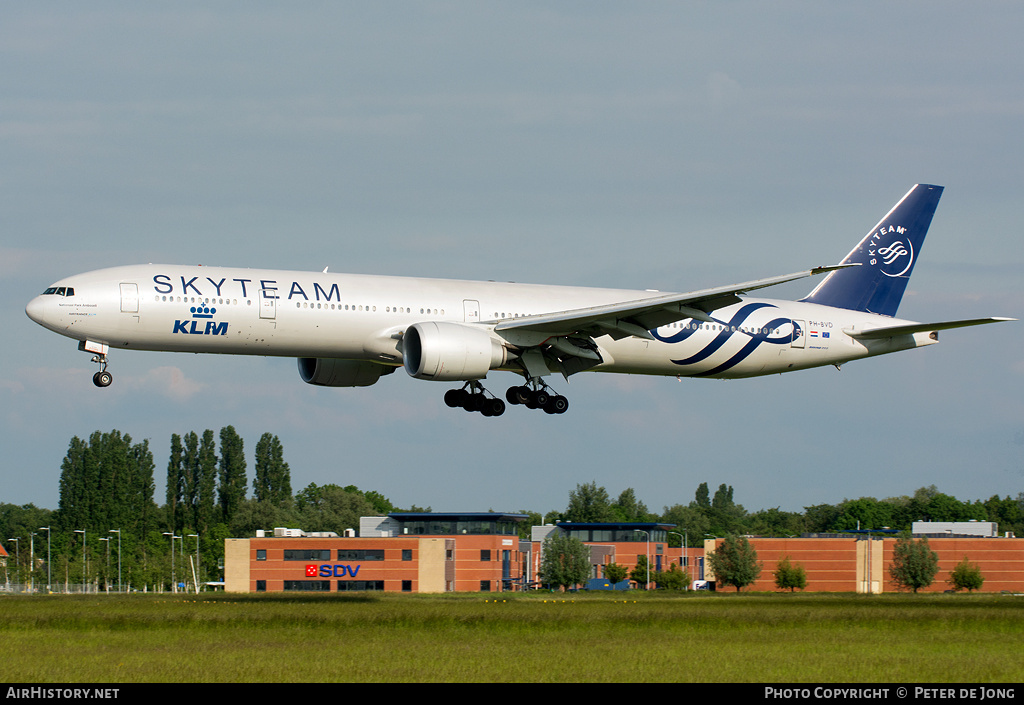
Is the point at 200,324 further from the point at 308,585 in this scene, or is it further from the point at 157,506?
the point at 157,506

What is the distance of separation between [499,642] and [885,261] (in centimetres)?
2420

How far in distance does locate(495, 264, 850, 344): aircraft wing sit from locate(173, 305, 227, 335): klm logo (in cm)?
877

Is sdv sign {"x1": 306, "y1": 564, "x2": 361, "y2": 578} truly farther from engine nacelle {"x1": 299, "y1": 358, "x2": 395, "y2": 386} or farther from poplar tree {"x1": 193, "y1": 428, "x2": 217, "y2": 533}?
engine nacelle {"x1": 299, "y1": 358, "x2": 395, "y2": 386}

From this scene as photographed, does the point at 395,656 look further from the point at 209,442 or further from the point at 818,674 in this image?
the point at 209,442

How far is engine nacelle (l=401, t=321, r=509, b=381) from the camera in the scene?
37.8m

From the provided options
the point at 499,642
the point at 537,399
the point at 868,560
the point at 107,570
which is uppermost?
the point at 537,399

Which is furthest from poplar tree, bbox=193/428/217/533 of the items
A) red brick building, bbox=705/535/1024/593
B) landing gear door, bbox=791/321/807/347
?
landing gear door, bbox=791/321/807/347

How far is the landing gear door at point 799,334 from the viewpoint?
1820 inches

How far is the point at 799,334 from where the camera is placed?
4628cm

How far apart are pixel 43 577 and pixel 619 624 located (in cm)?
6984

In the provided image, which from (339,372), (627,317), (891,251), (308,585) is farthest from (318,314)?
(308,585)

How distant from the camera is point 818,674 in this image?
2881cm

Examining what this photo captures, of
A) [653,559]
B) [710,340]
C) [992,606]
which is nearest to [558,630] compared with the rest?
[710,340]

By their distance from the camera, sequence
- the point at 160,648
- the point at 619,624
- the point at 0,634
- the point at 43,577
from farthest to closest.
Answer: the point at 43,577 < the point at 619,624 < the point at 0,634 < the point at 160,648
